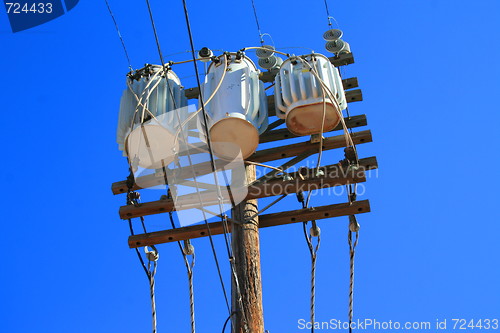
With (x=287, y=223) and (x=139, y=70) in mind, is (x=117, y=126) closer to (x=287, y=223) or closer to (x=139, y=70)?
(x=139, y=70)

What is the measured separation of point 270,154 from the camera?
630cm

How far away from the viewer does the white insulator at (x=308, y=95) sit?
5.71 meters

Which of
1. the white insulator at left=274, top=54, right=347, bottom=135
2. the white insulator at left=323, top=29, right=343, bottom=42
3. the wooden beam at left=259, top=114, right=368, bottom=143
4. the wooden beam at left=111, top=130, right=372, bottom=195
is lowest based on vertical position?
the wooden beam at left=111, top=130, right=372, bottom=195

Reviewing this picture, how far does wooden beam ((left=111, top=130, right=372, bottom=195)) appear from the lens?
20.0ft

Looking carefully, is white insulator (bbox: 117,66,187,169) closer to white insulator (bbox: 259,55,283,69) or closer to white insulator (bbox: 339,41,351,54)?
white insulator (bbox: 259,55,283,69)

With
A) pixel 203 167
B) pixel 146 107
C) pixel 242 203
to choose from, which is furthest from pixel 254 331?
pixel 146 107

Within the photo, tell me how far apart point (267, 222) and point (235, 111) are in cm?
96

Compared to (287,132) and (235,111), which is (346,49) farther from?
(235,111)

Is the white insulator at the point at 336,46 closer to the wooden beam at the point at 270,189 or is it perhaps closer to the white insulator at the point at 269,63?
the white insulator at the point at 269,63

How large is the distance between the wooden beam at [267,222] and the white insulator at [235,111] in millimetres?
592

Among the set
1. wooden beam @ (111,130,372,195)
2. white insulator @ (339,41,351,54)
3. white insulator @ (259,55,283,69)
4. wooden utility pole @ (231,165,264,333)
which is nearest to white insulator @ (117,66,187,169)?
wooden beam @ (111,130,372,195)

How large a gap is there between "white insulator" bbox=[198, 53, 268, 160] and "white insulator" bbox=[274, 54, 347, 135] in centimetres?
19

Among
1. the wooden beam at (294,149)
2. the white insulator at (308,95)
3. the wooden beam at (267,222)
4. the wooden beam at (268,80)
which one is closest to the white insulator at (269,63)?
the wooden beam at (268,80)

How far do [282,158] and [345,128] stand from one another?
0.77 m
